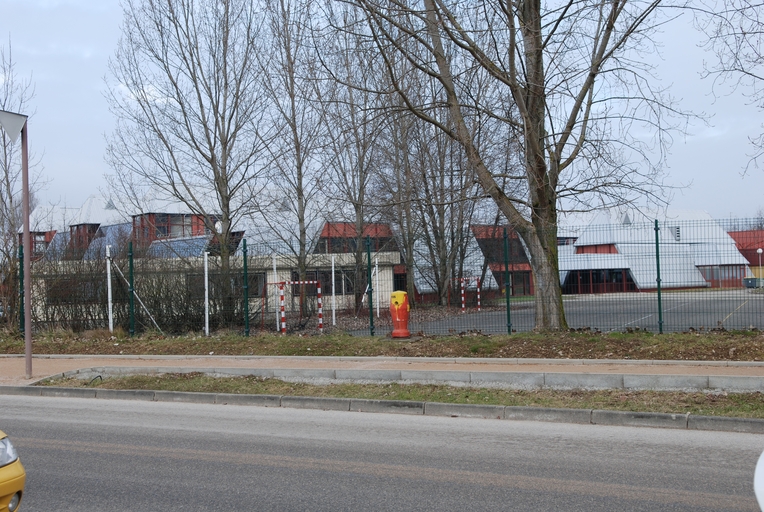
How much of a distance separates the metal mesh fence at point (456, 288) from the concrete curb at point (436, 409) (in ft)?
20.3

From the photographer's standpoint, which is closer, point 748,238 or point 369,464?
point 369,464

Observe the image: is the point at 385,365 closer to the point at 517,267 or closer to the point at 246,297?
the point at 517,267

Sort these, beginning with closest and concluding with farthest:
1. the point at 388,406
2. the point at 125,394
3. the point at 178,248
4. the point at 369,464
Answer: the point at 369,464 < the point at 388,406 < the point at 125,394 < the point at 178,248

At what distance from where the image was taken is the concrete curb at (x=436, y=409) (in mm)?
8148

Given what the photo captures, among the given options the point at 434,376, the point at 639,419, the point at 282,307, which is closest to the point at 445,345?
the point at 434,376

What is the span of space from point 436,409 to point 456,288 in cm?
1127

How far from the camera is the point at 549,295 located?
15.1m

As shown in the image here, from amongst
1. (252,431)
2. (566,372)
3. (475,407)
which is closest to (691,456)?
(475,407)

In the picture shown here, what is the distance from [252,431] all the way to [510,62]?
29.3 ft

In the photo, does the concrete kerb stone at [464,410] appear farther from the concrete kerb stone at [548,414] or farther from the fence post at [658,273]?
the fence post at [658,273]

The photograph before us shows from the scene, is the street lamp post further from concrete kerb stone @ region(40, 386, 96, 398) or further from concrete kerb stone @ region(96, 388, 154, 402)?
concrete kerb stone @ region(96, 388, 154, 402)

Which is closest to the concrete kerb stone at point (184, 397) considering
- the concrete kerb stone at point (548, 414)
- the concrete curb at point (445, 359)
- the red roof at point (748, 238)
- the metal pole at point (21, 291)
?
the concrete curb at point (445, 359)

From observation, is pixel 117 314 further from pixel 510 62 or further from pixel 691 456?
pixel 691 456

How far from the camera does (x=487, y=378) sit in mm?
11320
